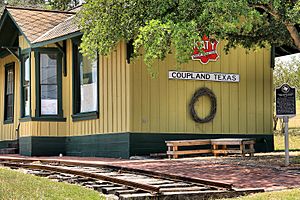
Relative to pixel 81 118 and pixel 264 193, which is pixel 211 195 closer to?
pixel 264 193

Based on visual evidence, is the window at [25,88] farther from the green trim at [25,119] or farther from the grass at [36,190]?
the grass at [36,190]

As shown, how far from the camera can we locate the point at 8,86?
86.7 feet

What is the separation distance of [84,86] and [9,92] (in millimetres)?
6084

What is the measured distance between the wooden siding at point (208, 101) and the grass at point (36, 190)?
7383mm

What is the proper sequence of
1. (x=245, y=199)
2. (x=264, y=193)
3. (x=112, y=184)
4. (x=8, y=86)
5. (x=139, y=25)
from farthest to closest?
1. (x=8, y=86)
2. (x=139, y=25)
3. (x=112, y=184)
4. (x=264, y=193)
5. (x=245, y=199)

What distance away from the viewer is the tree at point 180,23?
14.0 m

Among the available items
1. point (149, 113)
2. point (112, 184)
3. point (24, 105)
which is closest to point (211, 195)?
point (112, 184)

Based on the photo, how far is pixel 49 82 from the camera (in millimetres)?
22578

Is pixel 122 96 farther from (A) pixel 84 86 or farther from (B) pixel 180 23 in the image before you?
(B) pixel 180 23

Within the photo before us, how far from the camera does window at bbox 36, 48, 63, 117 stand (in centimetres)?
2223

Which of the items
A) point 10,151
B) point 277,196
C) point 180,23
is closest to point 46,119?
point 10,151

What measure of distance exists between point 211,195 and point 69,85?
38.3 ft

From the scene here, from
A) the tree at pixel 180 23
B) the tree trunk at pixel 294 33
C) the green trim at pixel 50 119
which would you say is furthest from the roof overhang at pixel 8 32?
the tree trunk at pixel 294 33

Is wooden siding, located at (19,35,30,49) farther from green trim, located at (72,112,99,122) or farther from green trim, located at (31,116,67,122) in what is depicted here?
green trim, located at (72,112,99,122)
